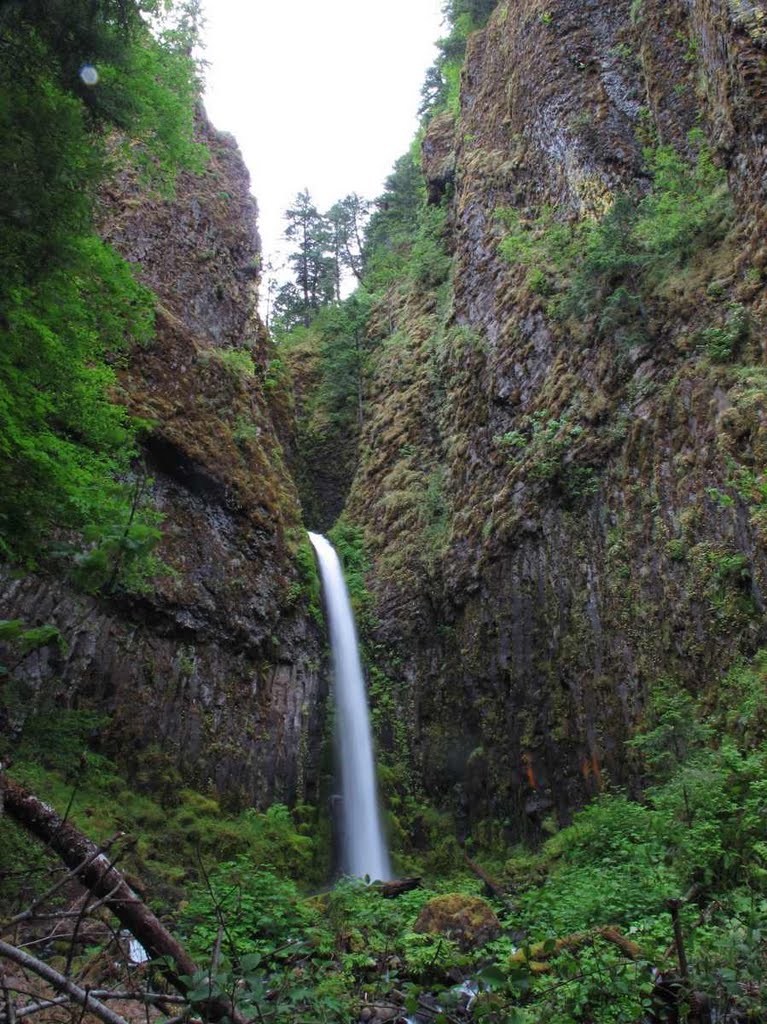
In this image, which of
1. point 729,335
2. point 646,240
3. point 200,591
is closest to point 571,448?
point 729,335

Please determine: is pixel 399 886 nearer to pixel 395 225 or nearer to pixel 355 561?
pixel 355 561

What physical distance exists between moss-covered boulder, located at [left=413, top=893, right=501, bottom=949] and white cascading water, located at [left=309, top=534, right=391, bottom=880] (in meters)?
5.26

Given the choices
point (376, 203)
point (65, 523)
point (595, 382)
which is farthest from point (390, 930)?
point (376, 203)

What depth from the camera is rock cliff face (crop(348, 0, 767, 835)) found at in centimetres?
936

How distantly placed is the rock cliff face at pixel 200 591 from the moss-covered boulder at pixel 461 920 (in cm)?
561

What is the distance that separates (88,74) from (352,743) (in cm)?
1211

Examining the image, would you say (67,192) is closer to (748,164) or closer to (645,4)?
(748,164)

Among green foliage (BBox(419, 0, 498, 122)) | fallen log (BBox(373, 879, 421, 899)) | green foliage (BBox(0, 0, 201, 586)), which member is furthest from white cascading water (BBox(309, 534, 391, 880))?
green foliage (BBox(419, 0, 498, 122))

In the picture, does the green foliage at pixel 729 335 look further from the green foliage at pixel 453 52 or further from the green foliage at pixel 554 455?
the green foliage at pixel 453 52

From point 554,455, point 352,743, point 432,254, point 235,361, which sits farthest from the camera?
point 432,254

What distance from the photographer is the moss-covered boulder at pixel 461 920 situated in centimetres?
Answer: 617

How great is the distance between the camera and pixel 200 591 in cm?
1243

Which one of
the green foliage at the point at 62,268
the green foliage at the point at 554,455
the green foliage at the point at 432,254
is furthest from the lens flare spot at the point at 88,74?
the green foliage at the point at 432,254

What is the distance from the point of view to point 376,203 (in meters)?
34.0
